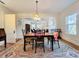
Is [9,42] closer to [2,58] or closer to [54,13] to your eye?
[2,58]

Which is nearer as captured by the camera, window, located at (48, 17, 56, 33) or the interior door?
the interior door

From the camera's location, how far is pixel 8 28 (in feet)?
Result: 28.5

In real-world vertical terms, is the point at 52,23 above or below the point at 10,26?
above

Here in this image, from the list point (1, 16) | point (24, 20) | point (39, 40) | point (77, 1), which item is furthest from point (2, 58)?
point (24, 20)

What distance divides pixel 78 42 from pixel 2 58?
4.34 metres

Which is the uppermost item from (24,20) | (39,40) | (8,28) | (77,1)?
(77,1)

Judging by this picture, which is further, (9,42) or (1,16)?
(9,42)

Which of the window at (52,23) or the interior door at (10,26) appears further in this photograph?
the window at (52,23)

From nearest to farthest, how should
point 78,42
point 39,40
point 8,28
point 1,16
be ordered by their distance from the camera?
point 39,40 → point 78,42 → point 1,16 → point 8,28

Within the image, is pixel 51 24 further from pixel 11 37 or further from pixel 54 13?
pixel 11 37

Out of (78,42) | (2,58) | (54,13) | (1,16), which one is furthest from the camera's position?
(54,13)

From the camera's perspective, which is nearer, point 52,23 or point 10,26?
point 10,26

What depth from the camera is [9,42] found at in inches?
343

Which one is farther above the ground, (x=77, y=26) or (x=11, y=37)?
(x=77, y=26)
